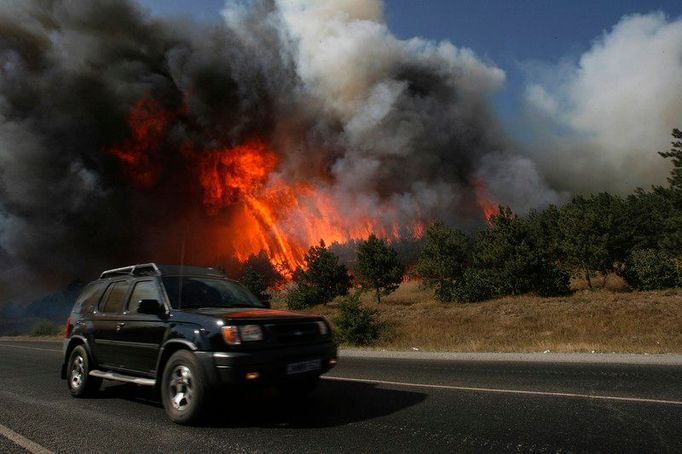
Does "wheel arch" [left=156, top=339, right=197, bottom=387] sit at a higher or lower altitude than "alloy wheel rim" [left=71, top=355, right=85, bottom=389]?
higher

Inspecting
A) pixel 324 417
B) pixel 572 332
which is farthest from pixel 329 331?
pixel 572 332

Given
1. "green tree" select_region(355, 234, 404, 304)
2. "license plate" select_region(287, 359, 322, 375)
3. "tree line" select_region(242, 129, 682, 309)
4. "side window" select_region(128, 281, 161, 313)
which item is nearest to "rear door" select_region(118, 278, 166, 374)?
"side window" select_region(128, 281, 161, 313)

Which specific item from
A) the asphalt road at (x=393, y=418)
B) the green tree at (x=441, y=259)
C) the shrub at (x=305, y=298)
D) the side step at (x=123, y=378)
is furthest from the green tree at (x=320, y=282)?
the side step at (x=123, y=378)

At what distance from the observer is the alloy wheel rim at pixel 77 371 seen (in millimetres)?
6844

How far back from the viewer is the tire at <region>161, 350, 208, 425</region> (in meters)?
4.85

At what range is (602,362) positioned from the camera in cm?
1020

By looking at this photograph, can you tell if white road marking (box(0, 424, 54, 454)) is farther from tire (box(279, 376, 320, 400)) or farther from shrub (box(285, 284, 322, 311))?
shrub (box(285, 284, 322, 311))

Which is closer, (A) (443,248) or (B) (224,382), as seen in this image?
(B) (224,382)

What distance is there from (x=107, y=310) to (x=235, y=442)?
3592 millimetres

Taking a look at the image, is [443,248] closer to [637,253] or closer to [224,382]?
[637,253]

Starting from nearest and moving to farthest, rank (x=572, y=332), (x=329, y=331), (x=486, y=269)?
(x=329, y=331) < (x=572, y=332) < (x=486, y=269)

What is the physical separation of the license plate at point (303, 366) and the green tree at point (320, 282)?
163 ft

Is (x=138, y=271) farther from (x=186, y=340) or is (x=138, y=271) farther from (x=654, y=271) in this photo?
(x=654, y=271)

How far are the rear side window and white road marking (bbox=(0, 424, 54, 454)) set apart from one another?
7.46ft
